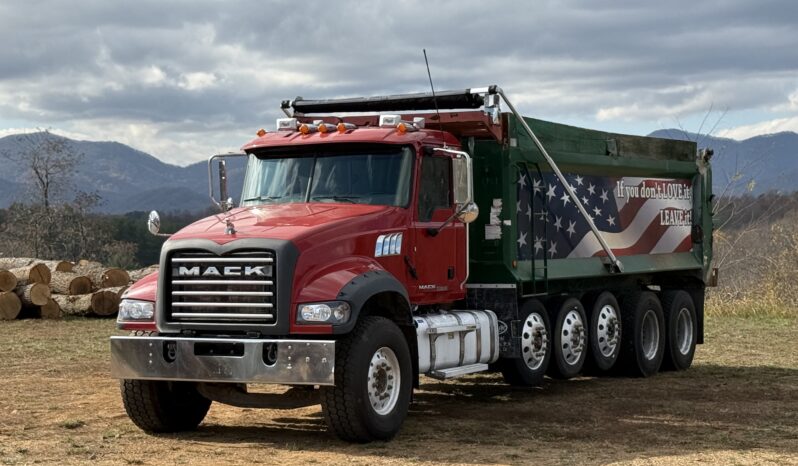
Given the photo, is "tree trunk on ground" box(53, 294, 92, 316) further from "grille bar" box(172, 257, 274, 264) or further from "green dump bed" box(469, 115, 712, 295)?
"grille bar" box(172, 257, 274, 264)

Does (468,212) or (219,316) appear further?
(468,212)

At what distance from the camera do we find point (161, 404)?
1053 centimetres

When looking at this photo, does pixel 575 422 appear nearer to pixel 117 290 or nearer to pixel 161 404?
pixel 161 404

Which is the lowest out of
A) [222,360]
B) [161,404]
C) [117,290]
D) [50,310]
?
[161,404]

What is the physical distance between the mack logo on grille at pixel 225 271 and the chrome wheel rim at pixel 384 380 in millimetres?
1139

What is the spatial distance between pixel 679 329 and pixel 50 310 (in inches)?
511

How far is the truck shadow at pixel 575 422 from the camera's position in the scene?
32.3ft

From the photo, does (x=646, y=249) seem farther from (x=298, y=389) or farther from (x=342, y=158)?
(x=298, y=389)

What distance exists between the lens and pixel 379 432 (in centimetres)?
993

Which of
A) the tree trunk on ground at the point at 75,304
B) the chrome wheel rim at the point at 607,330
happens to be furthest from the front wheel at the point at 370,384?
the tree trunk on ground at the point at 75,304

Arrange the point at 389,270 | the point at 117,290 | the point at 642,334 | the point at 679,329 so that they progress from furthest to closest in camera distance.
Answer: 1. the point at 117,290
2. the point at 679,329
3. the point at 642,334
4. the point at 389,270

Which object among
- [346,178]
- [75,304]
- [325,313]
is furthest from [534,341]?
[75,304]

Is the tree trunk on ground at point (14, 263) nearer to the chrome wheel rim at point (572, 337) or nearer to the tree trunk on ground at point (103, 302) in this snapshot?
the tree trunk on ground at point (103, 302)

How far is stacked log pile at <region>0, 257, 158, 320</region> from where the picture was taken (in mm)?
24047
